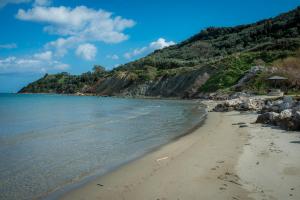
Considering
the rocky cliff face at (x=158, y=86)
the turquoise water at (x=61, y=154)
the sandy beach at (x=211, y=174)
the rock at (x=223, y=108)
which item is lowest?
the turquoise water at (x=61, y=154)

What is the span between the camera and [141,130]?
1747 centimetres

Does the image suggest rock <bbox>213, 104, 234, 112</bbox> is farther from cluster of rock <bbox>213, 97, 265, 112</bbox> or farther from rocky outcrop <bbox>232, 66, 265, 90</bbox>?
rocky outcrop <bbox>232, 66, 265, 90</bbox>

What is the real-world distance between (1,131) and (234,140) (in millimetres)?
13267

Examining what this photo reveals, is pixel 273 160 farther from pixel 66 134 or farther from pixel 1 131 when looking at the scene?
pixel 1 131

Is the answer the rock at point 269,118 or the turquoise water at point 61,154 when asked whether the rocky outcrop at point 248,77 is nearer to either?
the rock at point 269,118

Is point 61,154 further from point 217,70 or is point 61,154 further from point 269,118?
point 217,70

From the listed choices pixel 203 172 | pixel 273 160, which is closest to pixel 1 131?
pixel 203 172

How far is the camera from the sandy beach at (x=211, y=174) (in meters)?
6.54

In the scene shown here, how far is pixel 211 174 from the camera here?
7824 mm

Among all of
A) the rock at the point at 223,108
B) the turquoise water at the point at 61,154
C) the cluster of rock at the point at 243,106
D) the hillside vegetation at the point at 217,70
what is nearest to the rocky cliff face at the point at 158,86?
the hillside vegetation at the point at 217,70

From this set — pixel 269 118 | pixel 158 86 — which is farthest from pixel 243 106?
pixel 158 86

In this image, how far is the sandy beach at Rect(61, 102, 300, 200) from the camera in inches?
257

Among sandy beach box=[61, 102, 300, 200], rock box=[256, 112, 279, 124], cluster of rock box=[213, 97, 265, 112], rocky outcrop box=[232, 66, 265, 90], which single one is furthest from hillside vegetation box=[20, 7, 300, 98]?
sandy beach box=[61, 102, 300, 200]

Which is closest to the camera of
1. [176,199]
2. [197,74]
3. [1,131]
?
[176,199]
